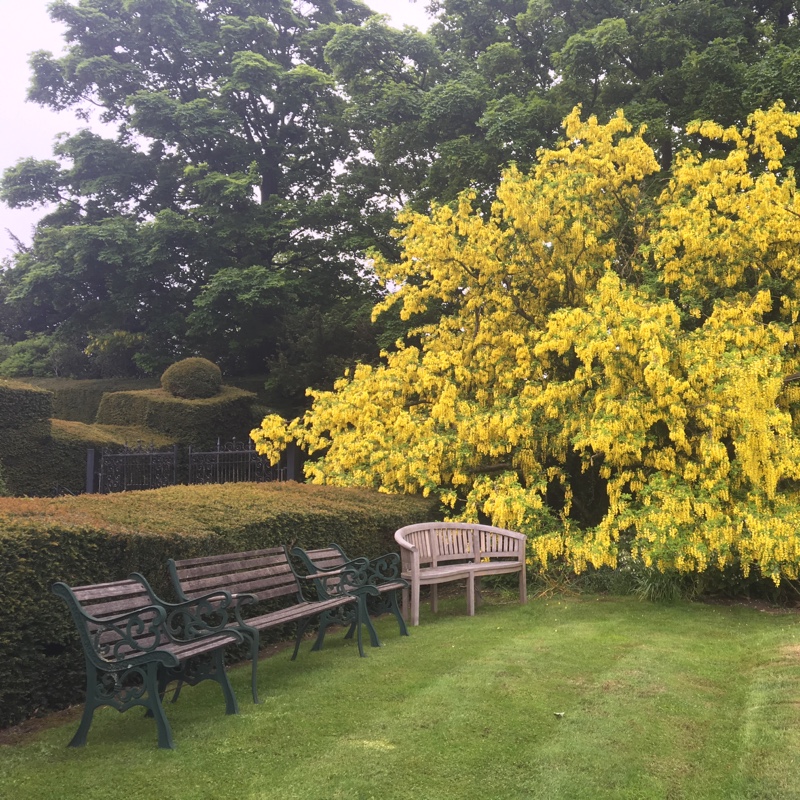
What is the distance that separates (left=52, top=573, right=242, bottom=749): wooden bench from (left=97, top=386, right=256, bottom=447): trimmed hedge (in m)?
13.7

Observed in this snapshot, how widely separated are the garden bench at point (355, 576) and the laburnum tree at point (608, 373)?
220cm

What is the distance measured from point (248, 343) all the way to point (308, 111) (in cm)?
852

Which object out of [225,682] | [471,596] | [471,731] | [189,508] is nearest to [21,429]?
[189,508]

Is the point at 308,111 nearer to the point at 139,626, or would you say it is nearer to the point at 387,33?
the point at 387,33

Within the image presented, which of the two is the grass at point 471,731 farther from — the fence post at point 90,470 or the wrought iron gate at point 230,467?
the fence post at point 90,470

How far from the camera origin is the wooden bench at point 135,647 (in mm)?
4066

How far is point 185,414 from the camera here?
18.3 metres

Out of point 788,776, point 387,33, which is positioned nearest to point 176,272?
point 387,33

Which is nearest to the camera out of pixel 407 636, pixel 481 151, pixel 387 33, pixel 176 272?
pixel 407 636

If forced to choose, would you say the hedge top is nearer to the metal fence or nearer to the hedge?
the metal fence

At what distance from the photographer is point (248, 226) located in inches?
950

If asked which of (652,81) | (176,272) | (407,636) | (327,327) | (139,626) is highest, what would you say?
(652,81)

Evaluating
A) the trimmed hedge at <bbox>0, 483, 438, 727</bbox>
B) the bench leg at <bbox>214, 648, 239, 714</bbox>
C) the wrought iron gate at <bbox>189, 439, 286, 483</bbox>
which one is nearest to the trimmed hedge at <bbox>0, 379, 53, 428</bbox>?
the wrought iron gate at <bbox>189, 439, 286, 483</bbox>

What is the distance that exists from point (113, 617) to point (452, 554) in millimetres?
4770
